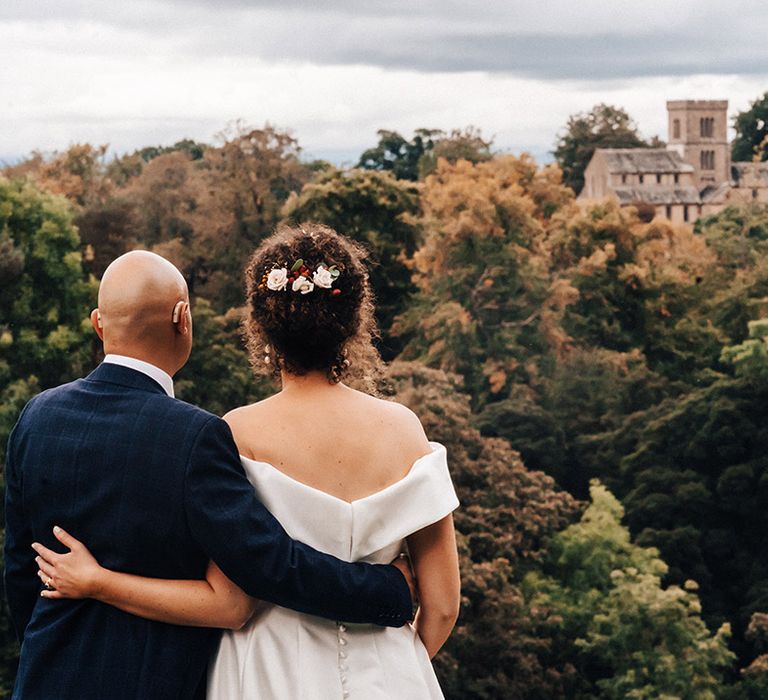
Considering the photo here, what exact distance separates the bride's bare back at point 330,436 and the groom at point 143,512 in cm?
11

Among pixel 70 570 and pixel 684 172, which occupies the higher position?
pixel 70 570

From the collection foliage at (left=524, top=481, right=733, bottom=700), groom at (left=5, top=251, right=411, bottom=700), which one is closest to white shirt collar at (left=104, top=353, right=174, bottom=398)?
groom at (left=5, top=251, right=411, bottom=700)

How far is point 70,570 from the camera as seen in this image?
2.76 m

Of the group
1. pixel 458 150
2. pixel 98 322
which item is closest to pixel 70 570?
pixel 98 322

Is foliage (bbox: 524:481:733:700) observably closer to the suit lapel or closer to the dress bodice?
Answer: the dress bodice

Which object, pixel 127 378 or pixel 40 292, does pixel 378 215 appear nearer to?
pixel 40 292

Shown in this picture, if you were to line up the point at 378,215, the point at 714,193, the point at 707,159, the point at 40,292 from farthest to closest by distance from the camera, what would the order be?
1. the point at 707,159
2. the point at 714,193
3. the point at 378,215
4. the point at 40,292

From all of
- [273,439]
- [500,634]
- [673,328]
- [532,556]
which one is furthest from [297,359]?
[673,328]

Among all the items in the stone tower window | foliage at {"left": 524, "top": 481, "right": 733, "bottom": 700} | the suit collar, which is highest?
the suit collar

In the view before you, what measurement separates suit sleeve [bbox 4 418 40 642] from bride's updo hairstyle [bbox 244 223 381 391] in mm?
531

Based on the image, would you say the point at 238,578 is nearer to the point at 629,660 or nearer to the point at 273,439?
the point at 273,439

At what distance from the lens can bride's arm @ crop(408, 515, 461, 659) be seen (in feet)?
9.83

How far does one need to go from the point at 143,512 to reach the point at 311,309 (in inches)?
20.5

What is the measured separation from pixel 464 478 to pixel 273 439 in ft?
78.6
